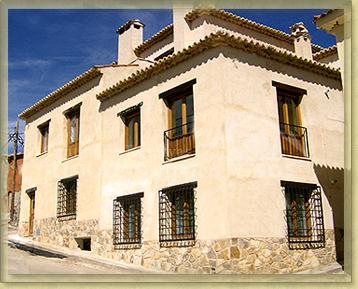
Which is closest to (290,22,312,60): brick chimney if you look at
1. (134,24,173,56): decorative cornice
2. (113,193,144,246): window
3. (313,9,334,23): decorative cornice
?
(134,24,173,56): decorative cornice

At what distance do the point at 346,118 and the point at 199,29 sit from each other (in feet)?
19.5

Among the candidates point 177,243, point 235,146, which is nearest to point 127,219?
point 177,243

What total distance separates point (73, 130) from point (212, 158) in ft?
19.7

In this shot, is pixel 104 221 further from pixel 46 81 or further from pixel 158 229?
pixel 46 81

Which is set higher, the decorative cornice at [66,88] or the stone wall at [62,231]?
the decorative cornice at [66,88]

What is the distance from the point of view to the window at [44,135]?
46.2ft

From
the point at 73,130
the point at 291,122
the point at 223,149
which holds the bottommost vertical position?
the point at 223,149

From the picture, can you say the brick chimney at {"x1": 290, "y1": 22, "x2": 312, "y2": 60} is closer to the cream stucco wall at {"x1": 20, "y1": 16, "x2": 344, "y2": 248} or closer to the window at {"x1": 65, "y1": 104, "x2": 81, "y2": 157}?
the cream stucco wall at {"x1": 20, "y1": 16, "x2": 344, "y2": 248}

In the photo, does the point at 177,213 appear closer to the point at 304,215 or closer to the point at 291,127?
the point at 304,215

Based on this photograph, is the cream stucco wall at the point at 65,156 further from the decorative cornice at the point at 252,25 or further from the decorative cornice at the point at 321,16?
the decorative cornice at the point at 321,16

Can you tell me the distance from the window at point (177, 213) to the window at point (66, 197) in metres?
3.94

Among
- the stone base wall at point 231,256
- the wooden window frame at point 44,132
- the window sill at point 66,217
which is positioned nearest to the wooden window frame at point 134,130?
the stone base wall at point 231,256

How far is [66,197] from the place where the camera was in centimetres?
1281

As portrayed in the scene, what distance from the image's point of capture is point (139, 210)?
10.1 metres
